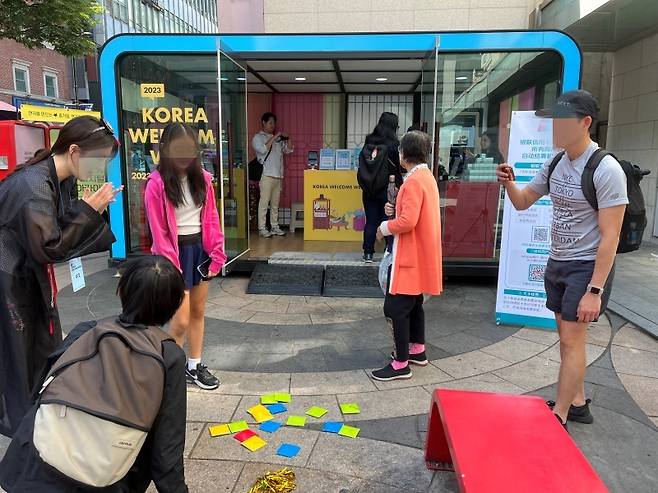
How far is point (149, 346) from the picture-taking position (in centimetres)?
156

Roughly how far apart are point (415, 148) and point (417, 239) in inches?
24.7

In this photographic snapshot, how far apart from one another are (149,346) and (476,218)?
5.20 meters

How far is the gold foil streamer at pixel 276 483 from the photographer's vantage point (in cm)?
240

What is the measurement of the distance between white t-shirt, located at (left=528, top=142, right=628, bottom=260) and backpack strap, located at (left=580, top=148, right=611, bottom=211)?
19 millimetres

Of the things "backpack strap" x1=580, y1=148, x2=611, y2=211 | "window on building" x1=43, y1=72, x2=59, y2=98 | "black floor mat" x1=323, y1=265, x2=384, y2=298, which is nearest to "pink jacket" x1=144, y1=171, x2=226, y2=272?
"backpack strap" x1=580, y1=148, x2=611, y2=211

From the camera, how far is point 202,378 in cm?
349

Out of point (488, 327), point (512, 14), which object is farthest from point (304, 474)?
point (512, 14)

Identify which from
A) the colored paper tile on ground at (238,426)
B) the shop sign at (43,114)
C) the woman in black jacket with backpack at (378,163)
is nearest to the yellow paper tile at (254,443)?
the colored paper tile on ground at (238,426)

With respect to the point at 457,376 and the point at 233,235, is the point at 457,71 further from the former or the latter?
the point at 457,376

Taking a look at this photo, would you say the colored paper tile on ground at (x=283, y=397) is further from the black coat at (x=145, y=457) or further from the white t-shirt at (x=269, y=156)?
the white t-shirt at (x=269, y=156)

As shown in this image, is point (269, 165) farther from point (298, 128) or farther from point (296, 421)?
point (296, 421)

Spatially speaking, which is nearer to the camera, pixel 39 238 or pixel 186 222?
pixel 39 238

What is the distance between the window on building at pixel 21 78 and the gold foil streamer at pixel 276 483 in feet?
99.2

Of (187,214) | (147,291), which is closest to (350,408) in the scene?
(187,214)
